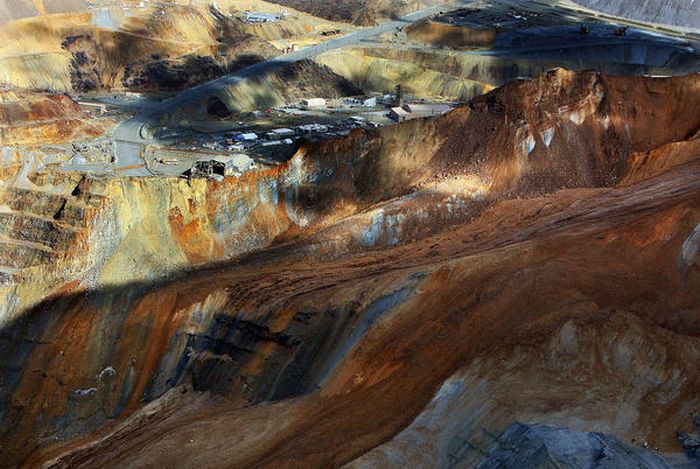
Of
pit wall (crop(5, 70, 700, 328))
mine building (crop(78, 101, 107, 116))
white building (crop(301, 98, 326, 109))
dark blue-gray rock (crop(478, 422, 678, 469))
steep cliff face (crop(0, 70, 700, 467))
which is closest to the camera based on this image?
dark blue-gray rock (crop(478, 422, 678, 469))

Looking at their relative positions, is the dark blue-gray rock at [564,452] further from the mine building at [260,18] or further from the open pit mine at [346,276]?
the mine building at [260,18]

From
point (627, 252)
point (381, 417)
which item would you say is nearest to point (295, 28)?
point (627, 252)

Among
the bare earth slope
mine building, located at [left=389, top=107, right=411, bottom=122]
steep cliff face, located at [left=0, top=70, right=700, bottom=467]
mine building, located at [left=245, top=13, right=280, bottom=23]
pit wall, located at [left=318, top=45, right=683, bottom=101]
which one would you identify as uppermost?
the bare earth slope

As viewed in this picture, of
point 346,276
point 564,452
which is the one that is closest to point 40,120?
point 346,276

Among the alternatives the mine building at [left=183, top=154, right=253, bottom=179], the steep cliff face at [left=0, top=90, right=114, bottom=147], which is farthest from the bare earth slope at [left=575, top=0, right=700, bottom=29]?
the steep cliff face at [left=0, top=90, right=114, bottom=147]

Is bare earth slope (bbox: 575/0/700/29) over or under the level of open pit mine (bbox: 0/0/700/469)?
over

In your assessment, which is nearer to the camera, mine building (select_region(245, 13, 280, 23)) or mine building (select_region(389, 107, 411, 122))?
mine building (select_region(389, 107, 411, 122))

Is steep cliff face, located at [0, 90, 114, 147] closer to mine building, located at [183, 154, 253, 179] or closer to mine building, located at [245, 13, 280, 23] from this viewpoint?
mine building, located at [183, 154, 253, 179]

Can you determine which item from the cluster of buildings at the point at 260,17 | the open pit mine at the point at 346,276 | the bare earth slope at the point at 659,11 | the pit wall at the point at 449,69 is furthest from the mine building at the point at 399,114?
the bare earth slope at the point at 659,11
